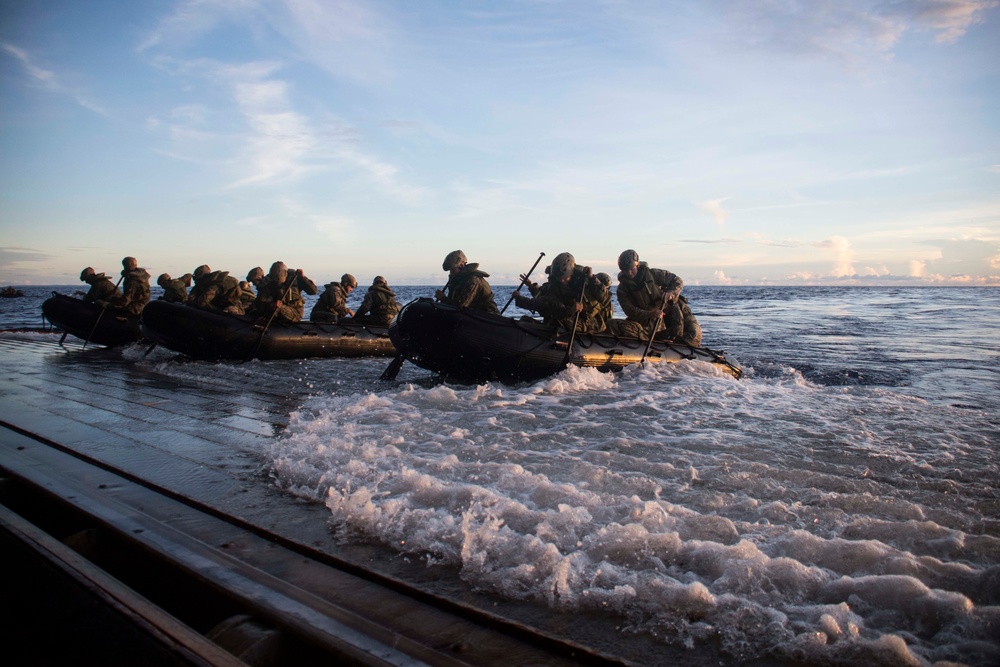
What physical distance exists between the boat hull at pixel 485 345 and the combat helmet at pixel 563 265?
978 mm

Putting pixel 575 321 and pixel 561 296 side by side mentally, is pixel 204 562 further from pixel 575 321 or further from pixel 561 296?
pixel 561 296

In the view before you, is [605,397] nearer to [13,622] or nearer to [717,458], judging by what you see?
[717,458]

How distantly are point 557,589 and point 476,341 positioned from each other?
21.2 feet

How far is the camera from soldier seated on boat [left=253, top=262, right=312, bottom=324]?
40.3 feet

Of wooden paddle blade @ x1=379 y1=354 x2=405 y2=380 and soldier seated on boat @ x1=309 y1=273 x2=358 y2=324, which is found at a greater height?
soldier seated on boat @ x1=309 y1=273 x2=358 y2=324

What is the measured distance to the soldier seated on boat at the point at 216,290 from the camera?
43.6ft

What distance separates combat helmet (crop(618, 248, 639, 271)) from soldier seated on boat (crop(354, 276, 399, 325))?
551 centimetres

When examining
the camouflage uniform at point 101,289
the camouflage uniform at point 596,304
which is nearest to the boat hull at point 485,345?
the camouflage uniform at point 596,304

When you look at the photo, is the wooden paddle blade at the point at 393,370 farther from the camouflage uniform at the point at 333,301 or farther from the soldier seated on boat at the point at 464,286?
the camouflage uniform at the point at 333,301

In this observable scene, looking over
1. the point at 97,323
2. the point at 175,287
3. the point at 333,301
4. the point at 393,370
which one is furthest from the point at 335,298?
the point at 97,323

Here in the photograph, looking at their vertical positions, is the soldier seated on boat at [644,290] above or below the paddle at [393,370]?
above

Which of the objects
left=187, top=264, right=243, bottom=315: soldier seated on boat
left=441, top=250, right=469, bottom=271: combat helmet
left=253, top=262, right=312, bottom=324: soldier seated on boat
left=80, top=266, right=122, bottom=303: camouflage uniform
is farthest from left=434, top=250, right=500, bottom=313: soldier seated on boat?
left=80, top=266, right=122, bottom=303: camouflage uniform

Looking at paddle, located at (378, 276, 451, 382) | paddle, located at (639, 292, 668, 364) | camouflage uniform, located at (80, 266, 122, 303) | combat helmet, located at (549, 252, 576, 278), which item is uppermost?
combat helmet, located at (549, 252, 576, 278)

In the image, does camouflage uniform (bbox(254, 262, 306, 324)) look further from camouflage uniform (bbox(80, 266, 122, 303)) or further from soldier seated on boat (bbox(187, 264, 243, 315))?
camouflage uniform (bbox(80, 266, 122, 303))
